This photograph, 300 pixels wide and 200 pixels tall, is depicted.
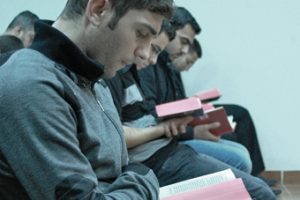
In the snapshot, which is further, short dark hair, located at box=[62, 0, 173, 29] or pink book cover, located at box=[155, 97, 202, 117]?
pink book cover, located at box=[155, 97, 202, 117]

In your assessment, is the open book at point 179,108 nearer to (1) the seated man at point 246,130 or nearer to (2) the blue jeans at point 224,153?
(2) the blue jeans at point 224,153

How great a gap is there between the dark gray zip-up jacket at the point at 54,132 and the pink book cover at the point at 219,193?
9.2 inches

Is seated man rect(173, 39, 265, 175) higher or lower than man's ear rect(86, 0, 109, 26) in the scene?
lower

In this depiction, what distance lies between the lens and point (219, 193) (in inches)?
47.3

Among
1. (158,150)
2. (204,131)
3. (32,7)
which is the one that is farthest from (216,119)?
(32,7)

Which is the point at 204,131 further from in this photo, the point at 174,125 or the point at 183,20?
the point at 183,20

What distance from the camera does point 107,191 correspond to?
3.06ft

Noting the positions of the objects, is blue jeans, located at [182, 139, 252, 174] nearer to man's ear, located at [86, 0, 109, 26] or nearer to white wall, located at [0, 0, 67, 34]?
man's ear, located at [86, 0, 109, 26]

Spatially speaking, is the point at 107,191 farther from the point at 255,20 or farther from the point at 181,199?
the point at 255,20

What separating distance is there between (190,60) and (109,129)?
2.00m

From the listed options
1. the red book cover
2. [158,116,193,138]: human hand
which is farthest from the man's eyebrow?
the red book cover

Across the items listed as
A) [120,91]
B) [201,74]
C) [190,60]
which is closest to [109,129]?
[120,91]

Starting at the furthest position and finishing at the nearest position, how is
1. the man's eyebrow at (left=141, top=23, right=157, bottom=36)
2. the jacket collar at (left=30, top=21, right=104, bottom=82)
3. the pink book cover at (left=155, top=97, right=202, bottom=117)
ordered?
the pink book cover at (left=155, top=97, right=202, bottom=117) → the man's eyebrow at (left=141, top=23, right=157, bottom=36) → the jacket collar at (left=30, top=21, right=104, bottom=82)

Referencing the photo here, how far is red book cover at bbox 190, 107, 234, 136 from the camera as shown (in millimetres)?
2065
